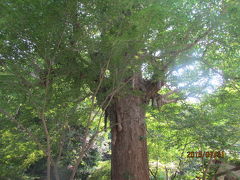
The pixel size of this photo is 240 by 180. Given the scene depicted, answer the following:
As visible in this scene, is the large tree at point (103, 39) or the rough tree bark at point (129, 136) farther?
the rough tree bark at point (129, 136)

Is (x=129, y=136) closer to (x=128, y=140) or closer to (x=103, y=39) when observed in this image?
(x=128, y=140)

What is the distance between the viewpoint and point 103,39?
237 centimetres

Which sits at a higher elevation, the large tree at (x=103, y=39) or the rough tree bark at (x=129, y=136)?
the large tree at (x=103, y=39)

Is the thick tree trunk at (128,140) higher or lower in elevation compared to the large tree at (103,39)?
lower

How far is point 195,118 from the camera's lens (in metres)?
3.62

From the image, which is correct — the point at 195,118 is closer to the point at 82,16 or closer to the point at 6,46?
the point at 82,16

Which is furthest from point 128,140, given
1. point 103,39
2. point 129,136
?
point 103,39

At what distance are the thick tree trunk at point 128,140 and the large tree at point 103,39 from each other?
2cm

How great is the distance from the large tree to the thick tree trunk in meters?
0.02

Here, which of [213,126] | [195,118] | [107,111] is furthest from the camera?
[107,111]

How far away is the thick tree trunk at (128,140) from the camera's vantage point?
3.67 meters

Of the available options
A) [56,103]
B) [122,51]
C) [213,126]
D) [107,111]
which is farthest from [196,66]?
[56,103]

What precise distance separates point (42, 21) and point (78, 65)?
0.90 metres

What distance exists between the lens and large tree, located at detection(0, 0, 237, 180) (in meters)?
2.00
